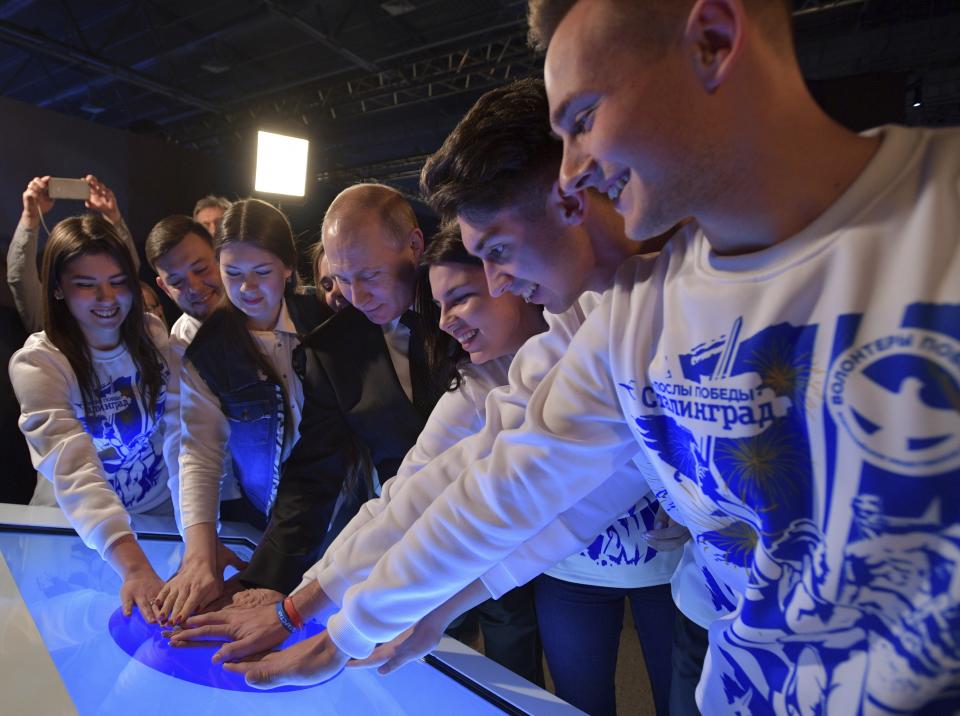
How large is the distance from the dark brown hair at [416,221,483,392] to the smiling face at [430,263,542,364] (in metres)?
0.02

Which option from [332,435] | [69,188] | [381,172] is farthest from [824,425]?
[381,172]

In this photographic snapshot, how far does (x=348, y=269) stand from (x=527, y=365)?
57 centimetres

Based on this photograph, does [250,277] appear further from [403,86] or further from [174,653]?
[403,86]

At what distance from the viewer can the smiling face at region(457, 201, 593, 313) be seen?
3.16 ft

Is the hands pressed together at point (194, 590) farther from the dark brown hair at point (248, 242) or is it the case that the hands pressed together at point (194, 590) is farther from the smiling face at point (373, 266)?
the smiling face at point (373, 266)

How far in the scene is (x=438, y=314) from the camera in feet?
4.39

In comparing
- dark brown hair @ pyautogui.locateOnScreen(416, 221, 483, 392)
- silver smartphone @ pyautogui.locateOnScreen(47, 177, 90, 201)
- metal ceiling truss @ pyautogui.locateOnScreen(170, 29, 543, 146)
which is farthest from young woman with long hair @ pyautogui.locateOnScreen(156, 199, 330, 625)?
metal ceiling truss @ pyautogui.locateOnScreen(170, 29, 543, 146)

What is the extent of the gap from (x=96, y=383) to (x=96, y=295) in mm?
229

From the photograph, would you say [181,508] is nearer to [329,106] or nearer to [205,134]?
[329,106]

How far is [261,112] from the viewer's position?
23.7 feet

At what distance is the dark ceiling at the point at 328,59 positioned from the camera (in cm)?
476

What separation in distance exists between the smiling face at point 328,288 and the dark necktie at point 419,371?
38 cm

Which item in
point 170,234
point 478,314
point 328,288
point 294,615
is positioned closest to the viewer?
point 294,615

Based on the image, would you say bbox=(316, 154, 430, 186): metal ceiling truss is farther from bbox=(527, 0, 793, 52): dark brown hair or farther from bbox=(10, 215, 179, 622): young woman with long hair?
bbox=(527, 0, 793, 52): dark brown hair
